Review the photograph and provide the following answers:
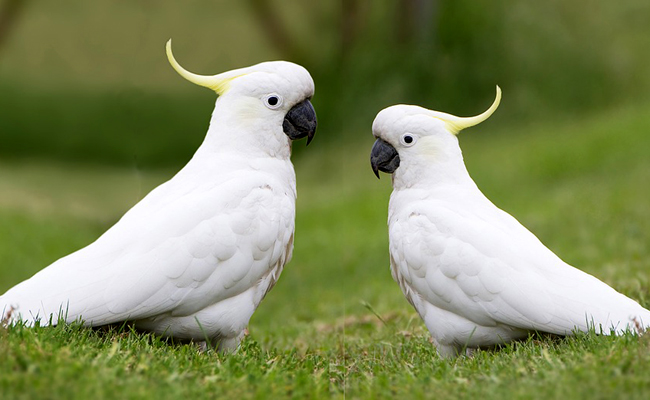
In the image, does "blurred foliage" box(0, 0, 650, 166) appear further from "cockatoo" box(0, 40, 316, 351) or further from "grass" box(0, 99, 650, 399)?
"cockatoo" box(0, 40, 316, 351)

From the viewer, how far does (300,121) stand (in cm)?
385

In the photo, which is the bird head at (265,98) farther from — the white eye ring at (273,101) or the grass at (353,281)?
the grass at (353,281)

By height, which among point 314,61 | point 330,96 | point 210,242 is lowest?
point 210,242

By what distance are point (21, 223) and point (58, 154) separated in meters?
2.93

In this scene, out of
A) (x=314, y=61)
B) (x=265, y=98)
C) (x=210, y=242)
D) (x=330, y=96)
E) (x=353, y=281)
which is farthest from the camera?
(x=330, y=96)

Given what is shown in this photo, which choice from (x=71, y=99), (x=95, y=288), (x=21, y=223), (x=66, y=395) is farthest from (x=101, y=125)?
(x=66, y=395)

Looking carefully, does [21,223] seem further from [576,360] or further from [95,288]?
[576,360]

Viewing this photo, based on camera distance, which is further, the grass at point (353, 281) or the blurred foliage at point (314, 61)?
the blurred foliage at point (314, 61)

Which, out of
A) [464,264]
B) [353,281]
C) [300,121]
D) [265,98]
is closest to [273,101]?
[265,98]

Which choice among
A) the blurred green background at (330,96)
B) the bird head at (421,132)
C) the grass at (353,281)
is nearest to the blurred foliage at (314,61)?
the blurred green background at (330,96)

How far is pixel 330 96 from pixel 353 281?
660 centimetres

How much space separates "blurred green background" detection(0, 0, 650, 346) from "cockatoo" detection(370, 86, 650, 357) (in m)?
4.51

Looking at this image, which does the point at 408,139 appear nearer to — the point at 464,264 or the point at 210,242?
the point at 464,264

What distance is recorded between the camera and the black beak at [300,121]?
3844mm
